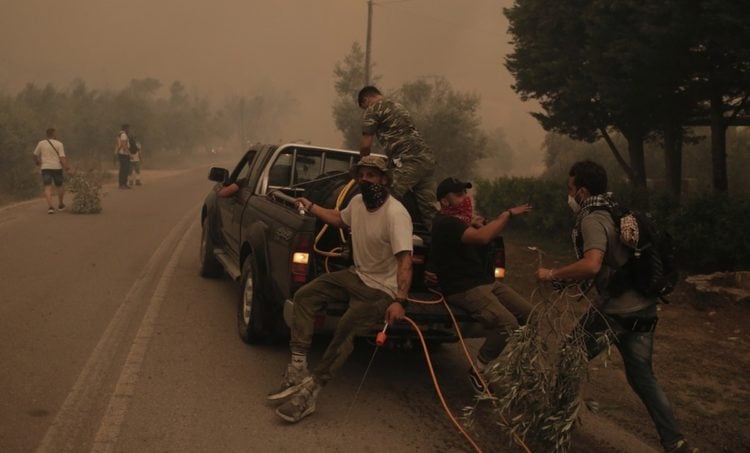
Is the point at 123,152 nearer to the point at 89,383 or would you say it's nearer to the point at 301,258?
the point at 89,383

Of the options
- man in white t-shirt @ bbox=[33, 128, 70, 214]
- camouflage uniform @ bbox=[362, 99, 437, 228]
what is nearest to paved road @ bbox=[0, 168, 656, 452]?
camouflage uniform @ bbox=[362, 99, 437, 228]

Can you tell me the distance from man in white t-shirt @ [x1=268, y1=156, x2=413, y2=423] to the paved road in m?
0.26

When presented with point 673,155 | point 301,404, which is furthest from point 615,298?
point 673,155

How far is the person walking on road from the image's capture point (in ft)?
70.4

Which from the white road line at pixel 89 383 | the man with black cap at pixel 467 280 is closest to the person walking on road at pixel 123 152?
the white road line at pixel 89 383

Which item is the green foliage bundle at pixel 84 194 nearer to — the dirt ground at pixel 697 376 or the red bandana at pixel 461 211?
the red bandana at pixel 461 211

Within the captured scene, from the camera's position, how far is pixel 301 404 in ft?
15.3

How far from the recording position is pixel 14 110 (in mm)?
34531

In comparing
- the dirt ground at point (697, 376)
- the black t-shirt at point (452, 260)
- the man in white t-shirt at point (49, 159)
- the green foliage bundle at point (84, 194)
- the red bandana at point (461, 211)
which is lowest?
the dirt ground at point (697, 376)

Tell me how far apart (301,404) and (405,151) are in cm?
258

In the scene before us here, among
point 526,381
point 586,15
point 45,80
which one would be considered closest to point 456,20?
point 45,80

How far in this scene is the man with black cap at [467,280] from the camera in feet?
16.4

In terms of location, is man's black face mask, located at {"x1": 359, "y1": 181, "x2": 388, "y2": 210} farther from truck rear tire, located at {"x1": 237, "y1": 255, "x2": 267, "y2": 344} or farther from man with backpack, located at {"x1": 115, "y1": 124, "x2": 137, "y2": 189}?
man with backpack, located at {"x1": 115, "y1": 124, "x2": 137, "y2": 189}

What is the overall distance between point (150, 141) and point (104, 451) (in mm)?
55857
